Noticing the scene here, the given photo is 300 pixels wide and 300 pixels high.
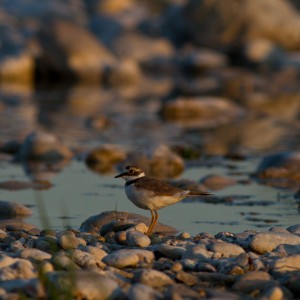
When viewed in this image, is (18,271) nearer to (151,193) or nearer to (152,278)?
(152,278)

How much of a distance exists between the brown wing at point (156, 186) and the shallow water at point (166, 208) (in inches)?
32.9

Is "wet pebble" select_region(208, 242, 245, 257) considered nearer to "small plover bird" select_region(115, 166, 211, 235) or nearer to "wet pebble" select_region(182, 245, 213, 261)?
"wet pebble" select_region(182, 245, 213, 261)

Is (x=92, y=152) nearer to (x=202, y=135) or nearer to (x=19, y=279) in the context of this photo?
(x=202, y=135)

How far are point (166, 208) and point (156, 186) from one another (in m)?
2.04

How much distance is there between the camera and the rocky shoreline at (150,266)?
495 cm

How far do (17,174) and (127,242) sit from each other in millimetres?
4731

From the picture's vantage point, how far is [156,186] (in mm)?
7121

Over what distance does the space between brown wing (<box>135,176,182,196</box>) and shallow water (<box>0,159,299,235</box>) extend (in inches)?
32.9

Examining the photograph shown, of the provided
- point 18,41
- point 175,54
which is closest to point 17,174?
point 18,41

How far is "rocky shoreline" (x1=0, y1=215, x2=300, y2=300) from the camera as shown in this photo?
16.2 feet

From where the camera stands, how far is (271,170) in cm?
1106

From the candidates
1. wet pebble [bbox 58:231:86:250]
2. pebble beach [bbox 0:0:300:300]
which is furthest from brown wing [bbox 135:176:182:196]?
wet pebble [bbox 58:231:86:250]

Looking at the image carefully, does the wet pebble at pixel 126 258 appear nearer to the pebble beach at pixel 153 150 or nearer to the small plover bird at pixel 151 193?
the pebble beach at pixel 153 150

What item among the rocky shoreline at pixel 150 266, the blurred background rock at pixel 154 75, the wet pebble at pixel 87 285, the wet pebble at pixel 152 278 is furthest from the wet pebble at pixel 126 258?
the blurred background rock at pixel 154 75
